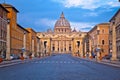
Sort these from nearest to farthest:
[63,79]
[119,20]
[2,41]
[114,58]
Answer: [63,79] < [114,58] < [2,41] < [119,20]

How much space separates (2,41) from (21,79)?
6975cm

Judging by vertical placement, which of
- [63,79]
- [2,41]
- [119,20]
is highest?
[119,20]

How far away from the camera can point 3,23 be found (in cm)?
9288

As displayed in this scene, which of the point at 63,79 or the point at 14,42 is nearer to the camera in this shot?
the point at 63,79

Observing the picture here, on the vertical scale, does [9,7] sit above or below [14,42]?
above

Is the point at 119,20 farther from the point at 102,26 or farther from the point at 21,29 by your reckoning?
the point at 21,29

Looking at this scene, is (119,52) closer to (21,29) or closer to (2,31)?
(2,31)

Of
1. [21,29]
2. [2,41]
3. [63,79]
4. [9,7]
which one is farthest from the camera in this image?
[21,29]

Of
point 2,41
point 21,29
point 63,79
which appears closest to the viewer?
point 63,79

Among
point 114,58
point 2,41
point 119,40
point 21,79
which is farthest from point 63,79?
point 119,40

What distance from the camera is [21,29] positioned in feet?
451

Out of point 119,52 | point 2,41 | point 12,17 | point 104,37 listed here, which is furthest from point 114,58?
point 104,37

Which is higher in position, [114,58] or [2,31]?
[2,31]

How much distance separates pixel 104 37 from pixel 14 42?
1586 inches
